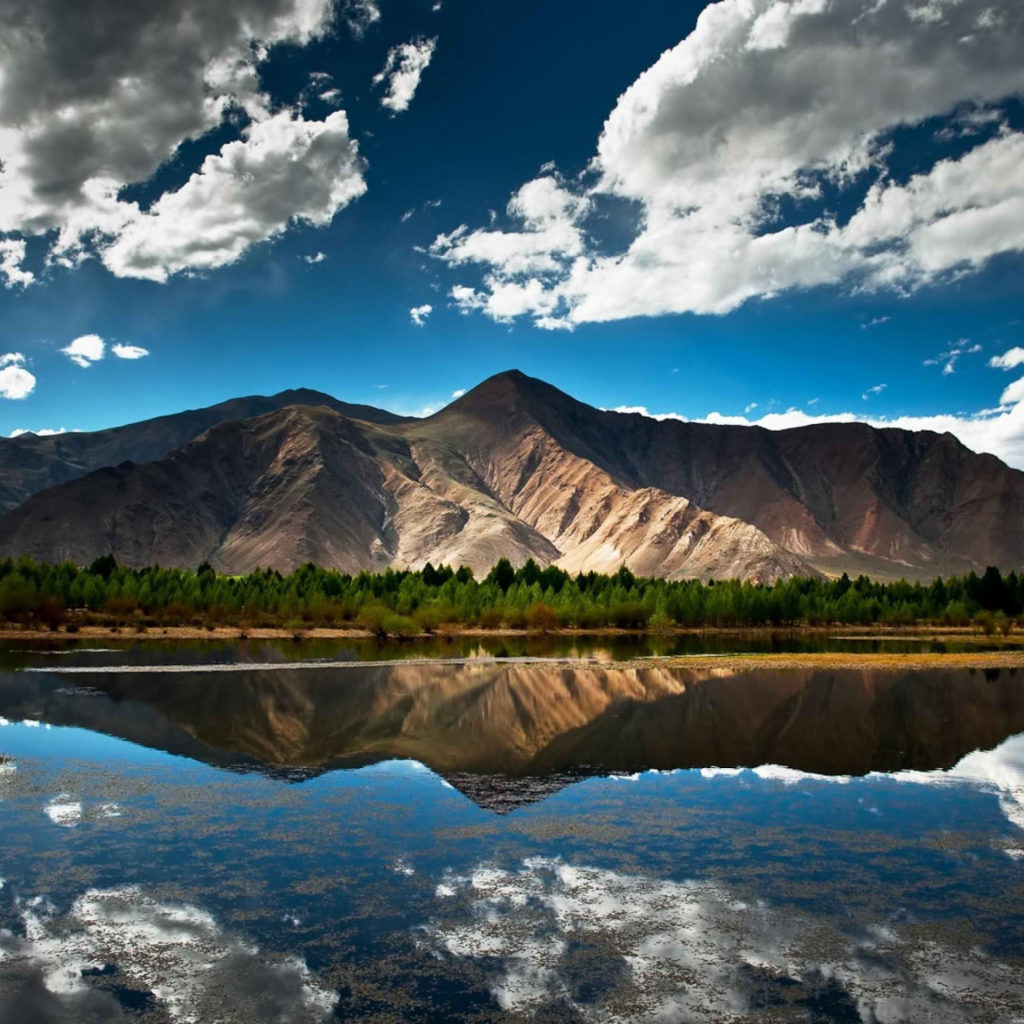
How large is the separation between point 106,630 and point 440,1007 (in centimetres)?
10331

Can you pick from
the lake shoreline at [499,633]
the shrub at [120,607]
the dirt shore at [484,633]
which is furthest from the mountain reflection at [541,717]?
the shrub at [120,607]

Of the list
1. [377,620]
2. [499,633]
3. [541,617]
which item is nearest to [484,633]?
[499,633]

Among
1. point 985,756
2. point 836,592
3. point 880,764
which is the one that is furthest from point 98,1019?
point 836,592

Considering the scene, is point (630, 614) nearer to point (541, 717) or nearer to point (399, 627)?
point (399, 627)

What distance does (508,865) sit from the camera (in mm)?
17672

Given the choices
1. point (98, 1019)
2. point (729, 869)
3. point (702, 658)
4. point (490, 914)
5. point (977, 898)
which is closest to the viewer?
point (98, 1019)

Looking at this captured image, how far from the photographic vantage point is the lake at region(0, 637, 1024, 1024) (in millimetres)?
12117

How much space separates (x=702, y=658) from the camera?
2837 inches

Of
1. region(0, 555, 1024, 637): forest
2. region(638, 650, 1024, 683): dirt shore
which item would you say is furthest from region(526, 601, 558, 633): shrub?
region(638, 650, 1024, 683): dirt shore

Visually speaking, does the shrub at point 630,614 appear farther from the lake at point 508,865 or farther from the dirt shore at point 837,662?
the lake at point 508,865

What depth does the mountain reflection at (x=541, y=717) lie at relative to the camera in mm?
30000

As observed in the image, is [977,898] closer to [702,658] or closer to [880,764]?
[880,764]

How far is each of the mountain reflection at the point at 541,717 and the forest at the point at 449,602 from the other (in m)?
54.9

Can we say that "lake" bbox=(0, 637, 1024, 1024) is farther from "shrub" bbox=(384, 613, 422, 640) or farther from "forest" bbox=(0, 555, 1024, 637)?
"forest" bbox=(0, 555, 1024, 637)
